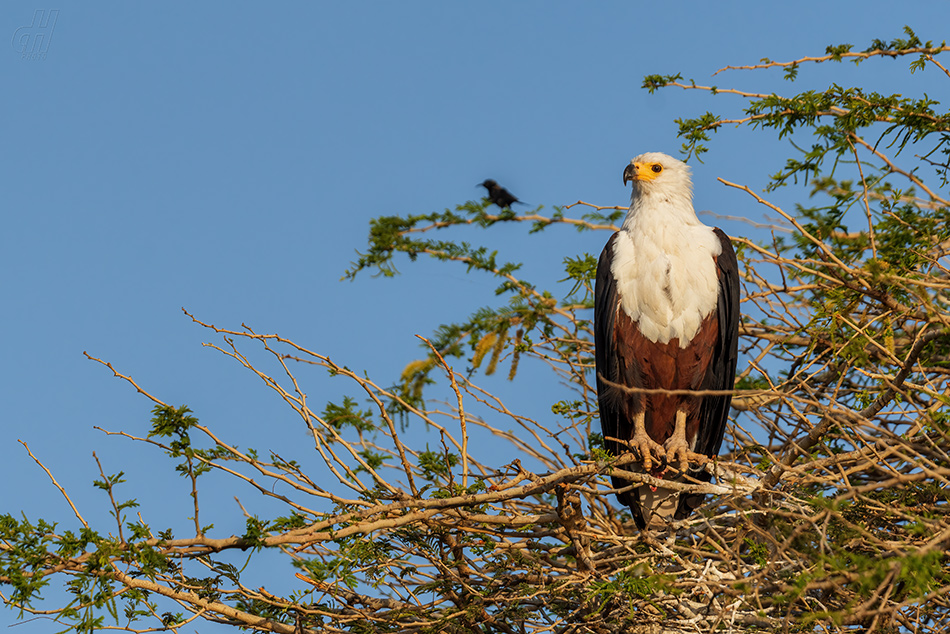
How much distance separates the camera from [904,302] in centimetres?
417

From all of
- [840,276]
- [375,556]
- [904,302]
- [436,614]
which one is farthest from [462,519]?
[904,302]

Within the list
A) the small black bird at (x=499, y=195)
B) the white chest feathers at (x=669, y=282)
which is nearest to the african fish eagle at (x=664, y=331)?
the white chest feathers at (x=669, y=282)

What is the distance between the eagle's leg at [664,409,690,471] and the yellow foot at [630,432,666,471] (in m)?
0.07

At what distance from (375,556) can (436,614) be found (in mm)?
600

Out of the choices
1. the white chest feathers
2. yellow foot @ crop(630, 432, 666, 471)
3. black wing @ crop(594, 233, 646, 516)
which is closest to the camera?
yellow foot @ crop(630, 432, 666, 471)

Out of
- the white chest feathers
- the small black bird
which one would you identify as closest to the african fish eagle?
the white chest feathers

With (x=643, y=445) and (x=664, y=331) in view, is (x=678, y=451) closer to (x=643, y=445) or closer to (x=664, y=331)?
(x=643, y=445)

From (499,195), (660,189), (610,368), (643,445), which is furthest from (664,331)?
(499,195)

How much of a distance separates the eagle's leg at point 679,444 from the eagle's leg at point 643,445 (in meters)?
0.07

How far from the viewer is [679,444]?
16.1 feet

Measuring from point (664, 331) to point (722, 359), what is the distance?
0.42m

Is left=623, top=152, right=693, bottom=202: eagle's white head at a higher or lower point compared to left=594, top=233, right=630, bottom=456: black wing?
higher

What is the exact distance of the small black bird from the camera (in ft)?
20.7

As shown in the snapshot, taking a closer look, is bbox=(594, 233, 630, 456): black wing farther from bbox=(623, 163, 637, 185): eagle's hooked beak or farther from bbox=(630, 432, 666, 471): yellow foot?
bbox=(623, 163, 637, 185): eagle's hooked beak
